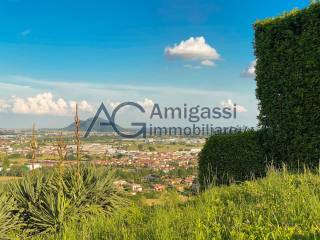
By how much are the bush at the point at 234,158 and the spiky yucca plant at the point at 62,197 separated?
4433 millimetres

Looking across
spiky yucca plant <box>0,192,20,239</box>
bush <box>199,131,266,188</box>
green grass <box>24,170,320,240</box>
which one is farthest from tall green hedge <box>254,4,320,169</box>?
spiky yucca plant <box>0,192,20,239</box>

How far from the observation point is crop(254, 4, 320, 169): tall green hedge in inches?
420

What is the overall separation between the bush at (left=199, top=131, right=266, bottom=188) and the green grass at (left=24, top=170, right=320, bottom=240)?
3.66 m

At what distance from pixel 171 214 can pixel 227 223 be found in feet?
3.36

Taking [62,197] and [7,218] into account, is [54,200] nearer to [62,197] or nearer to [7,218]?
[62,197]

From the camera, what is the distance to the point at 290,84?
11273 millimetres

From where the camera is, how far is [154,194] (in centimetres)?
938

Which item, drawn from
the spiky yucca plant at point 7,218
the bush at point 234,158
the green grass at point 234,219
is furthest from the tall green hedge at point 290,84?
the spiky yucca plant at point 7,218

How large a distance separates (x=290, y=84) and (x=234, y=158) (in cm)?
278

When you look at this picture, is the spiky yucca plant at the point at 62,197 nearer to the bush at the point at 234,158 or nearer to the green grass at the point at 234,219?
the green grass at the point at 234,219

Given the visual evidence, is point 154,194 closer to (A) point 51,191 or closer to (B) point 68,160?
(B) point 68,160

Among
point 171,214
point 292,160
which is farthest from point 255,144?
point 171,214

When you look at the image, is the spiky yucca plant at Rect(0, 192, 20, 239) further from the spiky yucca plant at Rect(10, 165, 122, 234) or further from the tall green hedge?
the tall green hedge

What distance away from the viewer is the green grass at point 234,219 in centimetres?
534
